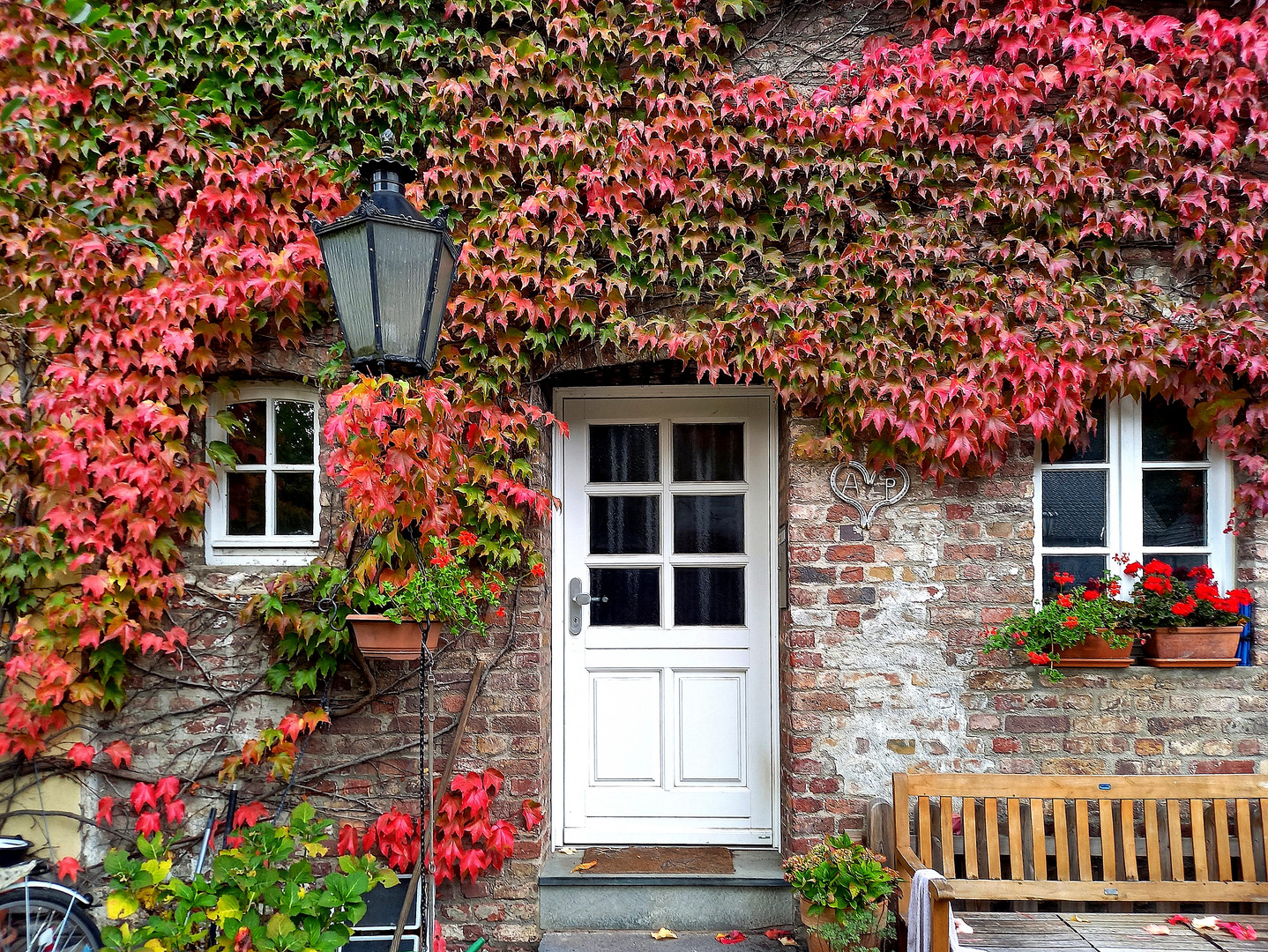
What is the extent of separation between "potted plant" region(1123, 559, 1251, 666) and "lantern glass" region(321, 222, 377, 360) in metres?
3.26

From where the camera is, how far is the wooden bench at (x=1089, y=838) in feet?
10.5

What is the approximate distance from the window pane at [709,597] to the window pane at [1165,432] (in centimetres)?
195

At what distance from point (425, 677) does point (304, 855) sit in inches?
54.6

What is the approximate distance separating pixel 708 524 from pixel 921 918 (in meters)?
1.88

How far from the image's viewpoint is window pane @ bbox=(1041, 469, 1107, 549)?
372cm

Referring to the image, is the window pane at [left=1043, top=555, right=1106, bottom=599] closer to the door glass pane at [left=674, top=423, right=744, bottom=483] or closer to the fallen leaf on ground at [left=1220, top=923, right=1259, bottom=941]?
the fallen leaf on ground at [left=1220, top=923, right=1259, bottom=941]

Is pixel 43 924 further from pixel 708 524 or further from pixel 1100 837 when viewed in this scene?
pixel 1100 837

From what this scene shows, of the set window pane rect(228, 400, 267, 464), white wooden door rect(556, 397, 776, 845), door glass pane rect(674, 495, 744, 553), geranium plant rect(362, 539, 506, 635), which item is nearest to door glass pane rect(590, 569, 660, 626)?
white wooden door rect(556, 397, 776, 845)

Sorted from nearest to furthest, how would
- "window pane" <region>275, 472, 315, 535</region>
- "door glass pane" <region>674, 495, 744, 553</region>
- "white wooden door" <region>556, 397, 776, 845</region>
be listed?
"window pane" <region>275, 472, 315, 535</region> → "white wooden door" <region>556, 397, 776, 845</region> → "door glass pane" <region>674, 495, 744, 553</region>

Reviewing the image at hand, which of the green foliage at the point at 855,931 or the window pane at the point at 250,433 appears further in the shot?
the window pane at the point at 250,433

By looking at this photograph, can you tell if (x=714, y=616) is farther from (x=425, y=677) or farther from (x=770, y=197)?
(x=770, y=197)

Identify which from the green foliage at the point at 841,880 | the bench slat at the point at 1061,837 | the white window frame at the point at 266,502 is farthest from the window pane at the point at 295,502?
the bench slat at the point at 1061,837

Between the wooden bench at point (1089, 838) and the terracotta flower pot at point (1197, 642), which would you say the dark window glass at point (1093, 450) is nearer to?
the terracotta flower pot at point (1197, 642)

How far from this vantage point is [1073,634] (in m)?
3.36
